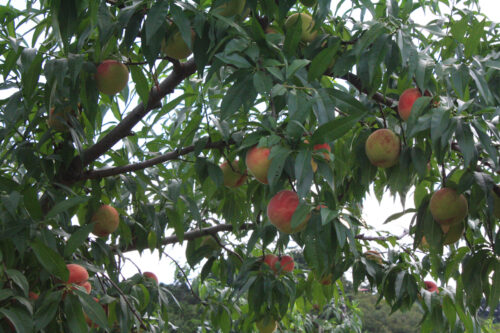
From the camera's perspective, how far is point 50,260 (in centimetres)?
120

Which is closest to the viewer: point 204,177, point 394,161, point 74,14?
point 74,14

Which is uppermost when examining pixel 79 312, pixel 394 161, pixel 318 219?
pixel 394 161

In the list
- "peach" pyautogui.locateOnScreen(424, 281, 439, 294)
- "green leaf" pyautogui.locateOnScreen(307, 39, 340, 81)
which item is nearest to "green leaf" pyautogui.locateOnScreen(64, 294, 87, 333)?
"green leaf" pyautogui.locateOnScreen(307, 39, 340, 81)

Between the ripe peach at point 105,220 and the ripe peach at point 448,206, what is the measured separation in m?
1.00

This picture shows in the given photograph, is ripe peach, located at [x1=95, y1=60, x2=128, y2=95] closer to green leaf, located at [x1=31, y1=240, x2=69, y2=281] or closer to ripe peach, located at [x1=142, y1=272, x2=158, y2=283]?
green leaf, located at [x1=31, y1=240, x2=69, y2=281]

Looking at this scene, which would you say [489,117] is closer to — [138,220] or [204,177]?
[204,177]

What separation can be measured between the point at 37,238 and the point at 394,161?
87cm

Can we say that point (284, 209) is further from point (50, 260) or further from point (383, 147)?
point (50, 260)

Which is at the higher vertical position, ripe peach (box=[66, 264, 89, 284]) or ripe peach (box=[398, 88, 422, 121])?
ripe peach (box=[398, 88, 422, 121])

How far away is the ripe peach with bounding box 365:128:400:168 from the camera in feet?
4.48

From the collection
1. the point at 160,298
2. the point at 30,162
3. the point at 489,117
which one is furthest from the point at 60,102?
the point at 489,117

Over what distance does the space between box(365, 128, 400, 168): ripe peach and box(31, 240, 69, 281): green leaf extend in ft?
2.53

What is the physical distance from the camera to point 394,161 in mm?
1399

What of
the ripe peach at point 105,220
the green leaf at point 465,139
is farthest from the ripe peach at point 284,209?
the ripe peach at point 105,220
